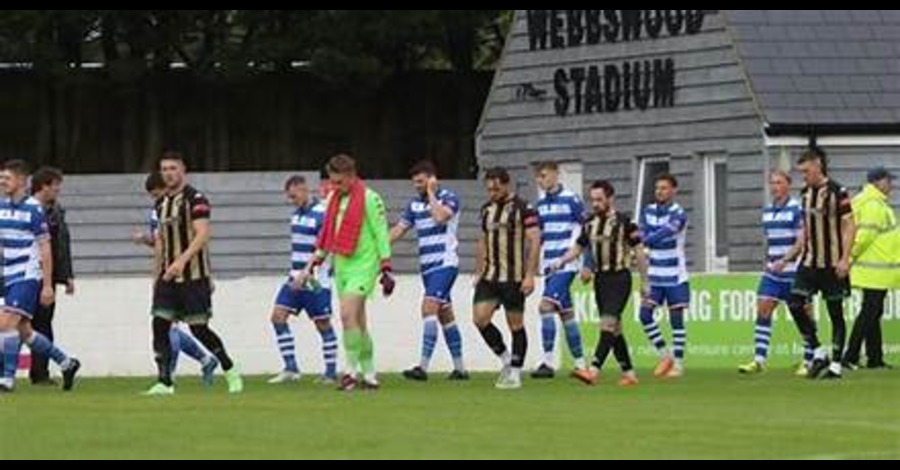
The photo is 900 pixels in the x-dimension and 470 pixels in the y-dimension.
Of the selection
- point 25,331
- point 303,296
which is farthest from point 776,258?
point 25,331

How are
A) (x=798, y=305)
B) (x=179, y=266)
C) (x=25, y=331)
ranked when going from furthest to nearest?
1. (x=798, y=305)
2. (x=25, y=331)
3. (x=179, y=266)

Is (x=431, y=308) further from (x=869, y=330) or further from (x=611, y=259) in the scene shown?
(x=869, y=330)

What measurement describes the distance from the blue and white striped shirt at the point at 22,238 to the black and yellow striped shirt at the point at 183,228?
50.2 inches

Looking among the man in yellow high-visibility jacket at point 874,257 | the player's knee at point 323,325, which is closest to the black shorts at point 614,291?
the player's knee at point 323,325

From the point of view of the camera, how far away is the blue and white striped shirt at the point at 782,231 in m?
27.8

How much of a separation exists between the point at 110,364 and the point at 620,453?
1393 centimetres

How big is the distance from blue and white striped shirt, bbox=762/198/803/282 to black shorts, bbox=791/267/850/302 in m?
1.60

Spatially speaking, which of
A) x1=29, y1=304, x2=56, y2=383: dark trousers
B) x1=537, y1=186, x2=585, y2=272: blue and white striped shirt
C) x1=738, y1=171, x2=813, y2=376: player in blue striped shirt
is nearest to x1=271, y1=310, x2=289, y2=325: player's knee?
x1=29, y1=304, x2=56, y2=383: dark trousers

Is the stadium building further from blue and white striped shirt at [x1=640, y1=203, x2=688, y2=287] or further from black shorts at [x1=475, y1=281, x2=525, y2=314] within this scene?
black shorts at [x1=475, y1=281, x2=525, y2=314]

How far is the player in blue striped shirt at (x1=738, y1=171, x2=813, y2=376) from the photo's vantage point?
27.8 metres

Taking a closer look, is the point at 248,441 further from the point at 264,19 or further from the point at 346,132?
the point at 346,132

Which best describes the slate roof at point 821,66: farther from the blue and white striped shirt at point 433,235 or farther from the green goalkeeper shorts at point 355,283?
the green goalkeeper shorts at point 355,283

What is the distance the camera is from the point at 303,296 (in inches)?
1068

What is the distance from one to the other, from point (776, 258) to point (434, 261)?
3356 mm
